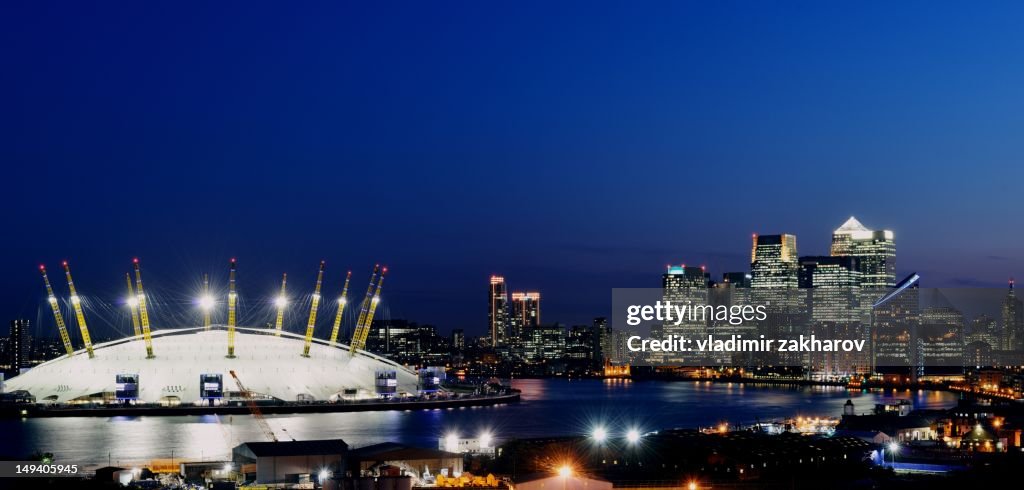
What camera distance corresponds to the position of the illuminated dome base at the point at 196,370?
147ft

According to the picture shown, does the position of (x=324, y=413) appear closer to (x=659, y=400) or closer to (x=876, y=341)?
(x=659, y=400)

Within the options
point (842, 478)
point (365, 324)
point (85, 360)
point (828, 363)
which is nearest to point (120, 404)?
point (85, 360)

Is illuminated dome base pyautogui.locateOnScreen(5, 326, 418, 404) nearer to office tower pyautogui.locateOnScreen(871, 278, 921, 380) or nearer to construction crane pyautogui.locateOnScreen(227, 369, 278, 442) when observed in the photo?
construction crane pyautogui.locateOnScreen(227, 369, 278, 442)

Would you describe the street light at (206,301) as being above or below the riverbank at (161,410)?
above

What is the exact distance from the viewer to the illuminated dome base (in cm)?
4466

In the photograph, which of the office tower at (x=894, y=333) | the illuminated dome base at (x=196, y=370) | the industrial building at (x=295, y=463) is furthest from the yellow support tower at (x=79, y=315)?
the office tower at (x=894, y=333)

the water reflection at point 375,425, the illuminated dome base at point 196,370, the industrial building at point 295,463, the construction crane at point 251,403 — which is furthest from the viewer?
the illuminated dome base at point 196,370

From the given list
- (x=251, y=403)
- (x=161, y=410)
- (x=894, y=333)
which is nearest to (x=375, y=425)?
(x=251, y=403)

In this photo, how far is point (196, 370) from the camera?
45781 mm

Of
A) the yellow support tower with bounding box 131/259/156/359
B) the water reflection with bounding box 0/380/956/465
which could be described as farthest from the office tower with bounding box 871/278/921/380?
the yellow support tower with bounding box 131/259/156/359

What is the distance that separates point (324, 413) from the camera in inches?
1729

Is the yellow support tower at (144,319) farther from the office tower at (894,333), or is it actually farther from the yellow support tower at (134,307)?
the office tower at (894,333)

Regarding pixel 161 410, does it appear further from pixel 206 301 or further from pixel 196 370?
pixel 206 301

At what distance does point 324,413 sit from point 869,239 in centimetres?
8607
